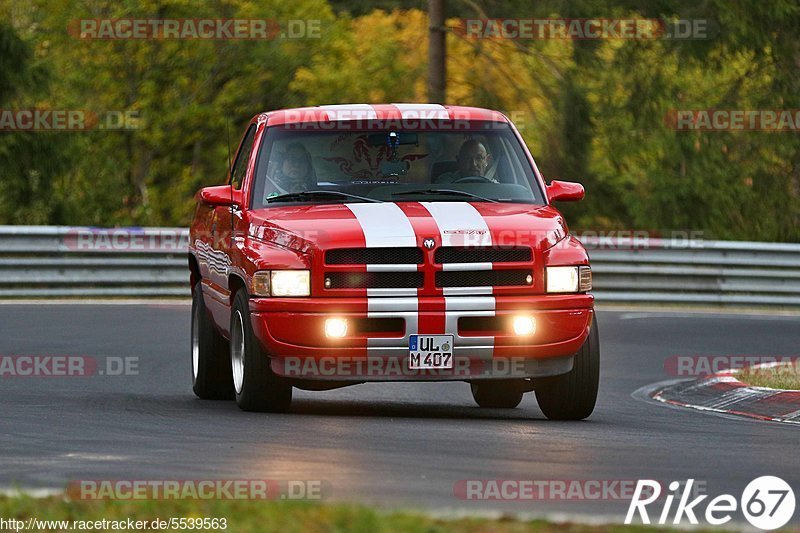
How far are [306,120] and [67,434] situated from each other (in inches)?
127


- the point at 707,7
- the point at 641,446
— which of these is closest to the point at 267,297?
the point at 641,446

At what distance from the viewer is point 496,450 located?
28.7ft

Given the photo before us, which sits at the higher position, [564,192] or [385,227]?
[564,192]

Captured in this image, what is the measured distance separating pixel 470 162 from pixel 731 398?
2937mm

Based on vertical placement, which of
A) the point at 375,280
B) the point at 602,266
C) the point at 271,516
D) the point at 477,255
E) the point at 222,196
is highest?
the point at 222,196

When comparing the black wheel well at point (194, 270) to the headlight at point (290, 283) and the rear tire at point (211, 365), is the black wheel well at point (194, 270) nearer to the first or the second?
the rear tire at point (211, 365)

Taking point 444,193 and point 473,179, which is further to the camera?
point 473,179

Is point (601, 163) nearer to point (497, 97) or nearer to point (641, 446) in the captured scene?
point (497, 97)

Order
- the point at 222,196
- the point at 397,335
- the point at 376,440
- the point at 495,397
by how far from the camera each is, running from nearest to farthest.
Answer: the point at 376,440 < the point at 397,335 < the point at 222,196 < the point at 495,397

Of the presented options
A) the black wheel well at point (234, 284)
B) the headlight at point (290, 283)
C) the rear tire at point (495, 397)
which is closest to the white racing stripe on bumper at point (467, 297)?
the headlight at point (290, 283)

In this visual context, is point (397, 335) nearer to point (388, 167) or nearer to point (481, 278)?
point (481, 278)

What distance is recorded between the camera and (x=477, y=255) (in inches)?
406

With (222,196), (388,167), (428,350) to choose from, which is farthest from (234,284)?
(428,350)

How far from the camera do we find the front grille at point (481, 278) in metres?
10.3
